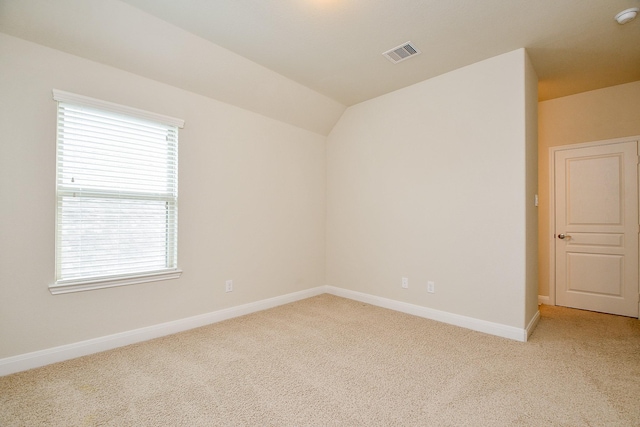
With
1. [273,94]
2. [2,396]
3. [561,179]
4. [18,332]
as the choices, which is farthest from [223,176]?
[561,179]

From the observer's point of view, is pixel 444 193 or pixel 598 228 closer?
pixel 444 193

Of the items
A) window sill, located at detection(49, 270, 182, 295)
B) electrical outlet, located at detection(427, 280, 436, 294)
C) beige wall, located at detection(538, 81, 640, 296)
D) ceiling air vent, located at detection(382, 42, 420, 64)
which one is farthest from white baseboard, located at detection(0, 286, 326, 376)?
beige wall, located at detection(538, 81, 640, 296)

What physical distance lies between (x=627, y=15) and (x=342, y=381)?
350 cm

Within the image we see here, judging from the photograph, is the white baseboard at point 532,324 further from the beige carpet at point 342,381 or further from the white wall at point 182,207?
the white wall at point 182,207

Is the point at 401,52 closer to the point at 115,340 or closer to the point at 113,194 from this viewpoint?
the point at 113,194

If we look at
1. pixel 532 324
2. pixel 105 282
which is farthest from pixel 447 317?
pixel 105 282

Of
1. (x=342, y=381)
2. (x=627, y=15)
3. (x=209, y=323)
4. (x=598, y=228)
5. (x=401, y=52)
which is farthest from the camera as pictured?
(x=598, y=228)

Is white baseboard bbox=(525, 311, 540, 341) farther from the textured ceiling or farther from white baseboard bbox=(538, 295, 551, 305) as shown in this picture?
the textured ceiling

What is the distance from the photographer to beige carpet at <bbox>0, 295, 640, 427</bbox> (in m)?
1.65

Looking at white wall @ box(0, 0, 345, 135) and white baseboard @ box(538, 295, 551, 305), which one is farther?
white baseboard @ box(538, 295, 551, 305)

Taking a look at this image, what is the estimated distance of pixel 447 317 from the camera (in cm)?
320

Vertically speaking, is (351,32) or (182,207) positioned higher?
(351,32)

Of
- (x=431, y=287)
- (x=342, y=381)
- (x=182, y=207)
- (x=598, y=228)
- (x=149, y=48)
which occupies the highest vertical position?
(x=149, y=48)

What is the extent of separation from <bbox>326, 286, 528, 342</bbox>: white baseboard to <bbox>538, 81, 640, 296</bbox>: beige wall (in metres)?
1.44
